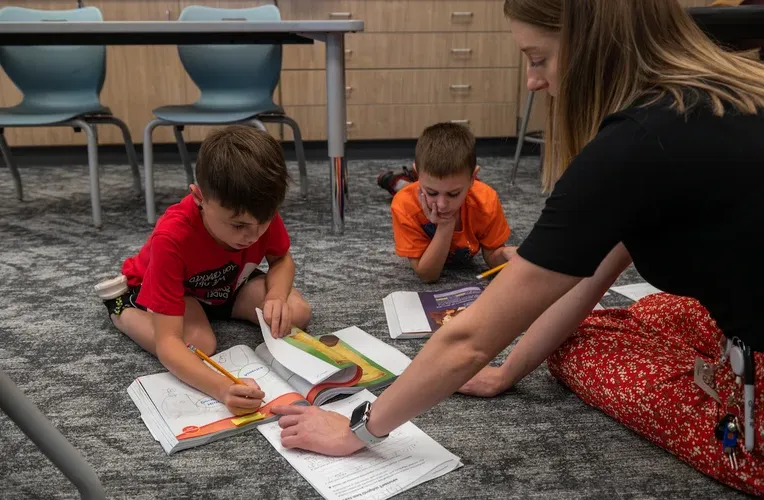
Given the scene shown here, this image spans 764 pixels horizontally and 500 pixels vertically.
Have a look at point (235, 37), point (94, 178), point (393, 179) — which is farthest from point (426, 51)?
point (94, 178)

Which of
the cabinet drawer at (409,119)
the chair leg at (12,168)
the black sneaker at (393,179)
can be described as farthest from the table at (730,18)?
the chair leg at (12,168)

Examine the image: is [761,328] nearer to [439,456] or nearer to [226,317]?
[439,456]

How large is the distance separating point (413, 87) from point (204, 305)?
251cm

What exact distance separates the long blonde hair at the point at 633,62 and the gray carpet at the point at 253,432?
533 mm

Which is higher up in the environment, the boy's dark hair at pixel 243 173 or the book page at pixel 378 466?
the boy's dark hair at pixel 243 173

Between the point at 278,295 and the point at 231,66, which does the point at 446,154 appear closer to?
the point at 278,295

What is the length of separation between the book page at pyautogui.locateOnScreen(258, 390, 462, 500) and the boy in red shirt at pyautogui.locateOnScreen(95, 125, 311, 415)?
174 mm

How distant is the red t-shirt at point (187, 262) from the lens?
1.30 metres

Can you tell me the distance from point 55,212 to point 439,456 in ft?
7.33

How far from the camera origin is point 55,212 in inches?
108

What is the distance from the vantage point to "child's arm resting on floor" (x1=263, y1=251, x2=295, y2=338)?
1.39 meters

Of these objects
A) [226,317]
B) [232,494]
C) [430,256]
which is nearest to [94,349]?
[226,317]

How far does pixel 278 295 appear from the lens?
1.50 m

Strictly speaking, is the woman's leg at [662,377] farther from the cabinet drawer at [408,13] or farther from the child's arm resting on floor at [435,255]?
the cabinet drawer at [408,13]
